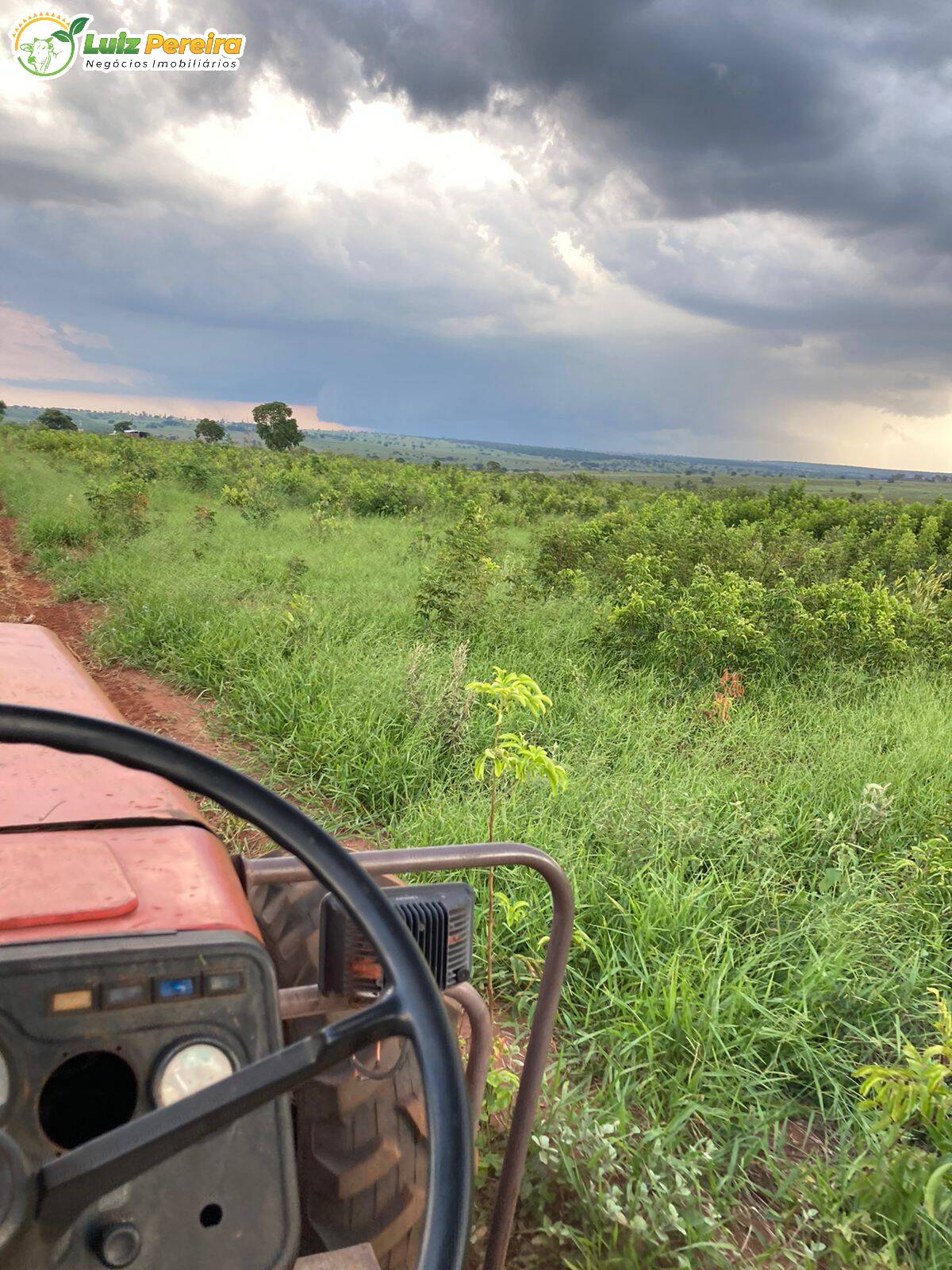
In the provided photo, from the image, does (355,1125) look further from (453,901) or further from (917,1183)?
(917,1183)

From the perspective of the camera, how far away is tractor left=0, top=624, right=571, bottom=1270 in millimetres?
665

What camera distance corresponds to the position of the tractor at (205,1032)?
0.66 metres

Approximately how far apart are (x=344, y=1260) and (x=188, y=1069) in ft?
1.50

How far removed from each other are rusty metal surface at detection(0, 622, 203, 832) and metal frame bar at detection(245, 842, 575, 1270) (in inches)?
8.4

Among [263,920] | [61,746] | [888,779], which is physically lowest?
[888,779]

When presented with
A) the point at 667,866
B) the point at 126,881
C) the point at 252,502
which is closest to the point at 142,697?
the point at 667,866

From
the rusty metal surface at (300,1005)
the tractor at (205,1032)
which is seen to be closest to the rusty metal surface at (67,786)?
the tractor at (205,1032)

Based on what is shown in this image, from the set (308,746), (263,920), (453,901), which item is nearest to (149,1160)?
(453,901)

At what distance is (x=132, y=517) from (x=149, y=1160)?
1020 cm

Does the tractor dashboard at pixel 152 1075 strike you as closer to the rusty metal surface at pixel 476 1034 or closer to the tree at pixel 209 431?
the rusty metal surface at pixel 476 1034

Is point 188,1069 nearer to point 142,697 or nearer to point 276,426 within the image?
point 142,697

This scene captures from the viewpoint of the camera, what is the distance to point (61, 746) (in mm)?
772

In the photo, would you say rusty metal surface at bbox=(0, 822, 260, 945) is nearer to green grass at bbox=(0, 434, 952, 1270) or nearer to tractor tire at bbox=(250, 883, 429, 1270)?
tractor tire at bbox=(250, 883, 429, 1270)

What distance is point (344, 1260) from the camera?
1151 millimetres
